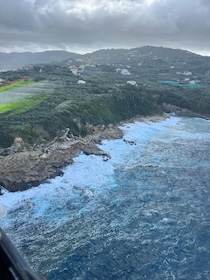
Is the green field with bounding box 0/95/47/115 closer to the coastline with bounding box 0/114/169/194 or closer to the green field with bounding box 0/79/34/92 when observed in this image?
the coastline with bounding box 0/114/169/194

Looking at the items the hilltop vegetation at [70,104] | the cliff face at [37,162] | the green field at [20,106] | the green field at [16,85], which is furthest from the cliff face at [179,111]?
the cliff face at [37,162]

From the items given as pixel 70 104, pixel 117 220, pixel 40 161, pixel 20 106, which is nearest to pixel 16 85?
pixel 70 104

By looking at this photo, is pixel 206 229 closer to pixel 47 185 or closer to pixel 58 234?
pixel 58 234

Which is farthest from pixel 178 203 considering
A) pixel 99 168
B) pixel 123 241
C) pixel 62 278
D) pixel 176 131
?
pixel 176 131

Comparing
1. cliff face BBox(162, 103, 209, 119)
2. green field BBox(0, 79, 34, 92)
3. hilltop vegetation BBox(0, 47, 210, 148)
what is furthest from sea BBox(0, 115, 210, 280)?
cliff face BBox(162, 103, 209, 119)

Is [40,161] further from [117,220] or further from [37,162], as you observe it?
[117,220]
